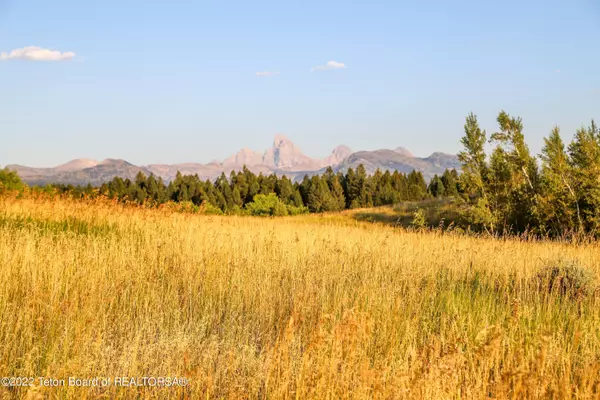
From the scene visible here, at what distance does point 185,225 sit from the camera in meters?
9.94

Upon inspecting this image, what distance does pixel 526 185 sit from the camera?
24109 mm

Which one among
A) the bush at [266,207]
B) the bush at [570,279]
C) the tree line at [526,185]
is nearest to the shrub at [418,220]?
the tree line at [526,185]

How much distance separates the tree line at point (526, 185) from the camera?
19484mm

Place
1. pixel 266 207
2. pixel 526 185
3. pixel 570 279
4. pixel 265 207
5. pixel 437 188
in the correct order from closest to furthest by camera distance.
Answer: pixel 570 279, pixel 526 185, pixel 265 207, pixel 266 207, pixel 437 188

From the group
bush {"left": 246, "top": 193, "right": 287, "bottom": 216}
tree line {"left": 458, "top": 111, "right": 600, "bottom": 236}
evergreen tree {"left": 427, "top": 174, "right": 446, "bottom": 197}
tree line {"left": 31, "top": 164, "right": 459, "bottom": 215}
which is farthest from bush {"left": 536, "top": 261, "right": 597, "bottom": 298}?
evergreen tree {"left": 427, "top": 174, "right": 446, "bottom": 197}

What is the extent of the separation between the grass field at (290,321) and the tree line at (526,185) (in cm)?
1239

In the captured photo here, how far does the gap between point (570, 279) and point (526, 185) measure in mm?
20263

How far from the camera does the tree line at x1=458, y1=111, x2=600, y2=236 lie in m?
19.5

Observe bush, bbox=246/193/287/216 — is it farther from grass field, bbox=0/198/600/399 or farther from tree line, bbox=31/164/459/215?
grass field, bbox=0/198/600/399

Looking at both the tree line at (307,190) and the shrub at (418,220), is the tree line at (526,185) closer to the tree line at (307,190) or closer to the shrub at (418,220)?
the shrub at (418,220)

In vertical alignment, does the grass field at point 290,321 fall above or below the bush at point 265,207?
above

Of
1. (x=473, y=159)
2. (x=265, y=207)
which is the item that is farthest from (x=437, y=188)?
(x=473, y=159)

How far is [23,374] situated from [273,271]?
11.0ft

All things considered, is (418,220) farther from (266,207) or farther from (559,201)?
(266,207)
